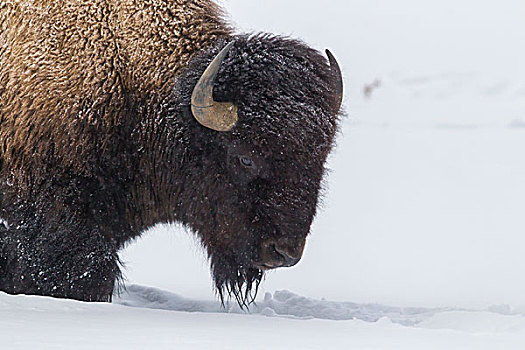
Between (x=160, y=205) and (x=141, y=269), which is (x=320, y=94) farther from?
(x=141, y=269)

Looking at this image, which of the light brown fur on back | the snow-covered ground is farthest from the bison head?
the snow-covered ground

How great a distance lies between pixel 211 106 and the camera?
344cm

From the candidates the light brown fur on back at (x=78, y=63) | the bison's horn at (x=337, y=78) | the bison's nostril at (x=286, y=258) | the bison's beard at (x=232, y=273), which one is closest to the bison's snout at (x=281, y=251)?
the bison's nostril at (x=286, y=258)

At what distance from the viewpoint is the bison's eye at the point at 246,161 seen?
11.3 ft

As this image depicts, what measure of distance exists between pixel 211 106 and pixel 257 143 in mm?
233

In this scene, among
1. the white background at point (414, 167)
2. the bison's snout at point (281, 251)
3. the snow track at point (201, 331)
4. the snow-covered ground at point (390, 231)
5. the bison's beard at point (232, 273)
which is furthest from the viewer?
the white background at point (414, 167)

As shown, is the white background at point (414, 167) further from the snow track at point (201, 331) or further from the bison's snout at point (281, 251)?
the snow track at point (201, 331)

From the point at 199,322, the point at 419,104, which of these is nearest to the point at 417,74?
the point at 419,104

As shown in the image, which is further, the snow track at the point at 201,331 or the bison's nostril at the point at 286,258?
the bison's nostril at the point at 286,258

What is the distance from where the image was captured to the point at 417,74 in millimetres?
15422

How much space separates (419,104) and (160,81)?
1078 cm

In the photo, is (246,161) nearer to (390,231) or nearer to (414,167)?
(390,231)

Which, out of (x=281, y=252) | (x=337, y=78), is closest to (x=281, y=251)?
(x=281, y=252)

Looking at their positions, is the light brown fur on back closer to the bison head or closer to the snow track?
the bison head
